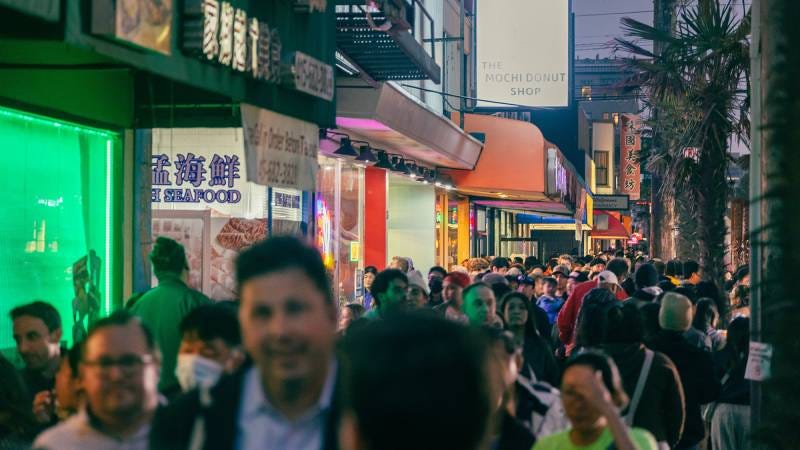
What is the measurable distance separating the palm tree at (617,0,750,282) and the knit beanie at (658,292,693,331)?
810cm

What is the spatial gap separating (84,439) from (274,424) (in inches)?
32.4

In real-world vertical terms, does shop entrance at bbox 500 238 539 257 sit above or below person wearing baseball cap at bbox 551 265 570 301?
below

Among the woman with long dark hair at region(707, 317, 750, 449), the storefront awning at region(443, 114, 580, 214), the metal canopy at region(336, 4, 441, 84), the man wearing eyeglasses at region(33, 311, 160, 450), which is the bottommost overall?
the woman with long dark hair at region(707, 317, 750, 449)

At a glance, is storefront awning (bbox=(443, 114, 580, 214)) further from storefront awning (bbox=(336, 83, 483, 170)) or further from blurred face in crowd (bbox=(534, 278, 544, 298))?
blurred face in crowd (bbox=(534, 278, 544, 298))

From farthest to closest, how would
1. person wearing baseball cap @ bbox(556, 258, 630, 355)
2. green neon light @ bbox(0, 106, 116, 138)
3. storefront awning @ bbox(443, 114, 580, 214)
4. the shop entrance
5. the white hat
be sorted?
the shop entrance, storefront awning @ bbox(443, 114, 580, 214), the white hat, person wearing baseball cap @ bbox(556, 258, 630, 355), green neon light @ bbox(0, 106, 116, 138)

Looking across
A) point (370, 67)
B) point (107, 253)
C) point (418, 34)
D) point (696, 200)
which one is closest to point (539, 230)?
point (418, 34)

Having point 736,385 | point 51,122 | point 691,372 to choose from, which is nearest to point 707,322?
point 736,385

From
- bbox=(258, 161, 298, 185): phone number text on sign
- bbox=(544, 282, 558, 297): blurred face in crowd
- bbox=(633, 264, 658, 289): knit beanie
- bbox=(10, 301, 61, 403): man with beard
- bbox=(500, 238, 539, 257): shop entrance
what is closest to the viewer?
bbox=(10, 301, 61, 403): man with beard

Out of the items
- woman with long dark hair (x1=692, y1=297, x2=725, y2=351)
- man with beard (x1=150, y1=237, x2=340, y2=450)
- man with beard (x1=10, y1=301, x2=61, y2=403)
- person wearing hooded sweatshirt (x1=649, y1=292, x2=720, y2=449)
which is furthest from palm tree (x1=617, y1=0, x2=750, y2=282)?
man with beard (x1=150, y1=237, x2=340, y2=450)

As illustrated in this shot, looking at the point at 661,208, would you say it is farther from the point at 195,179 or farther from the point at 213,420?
the point at 213,420

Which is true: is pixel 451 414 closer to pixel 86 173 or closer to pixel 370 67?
pixel 86 173

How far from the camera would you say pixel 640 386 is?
24.4 ft

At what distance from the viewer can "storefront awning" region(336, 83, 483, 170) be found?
16.1 metres

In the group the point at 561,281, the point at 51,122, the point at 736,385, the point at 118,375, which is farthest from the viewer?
the point at 561,281
